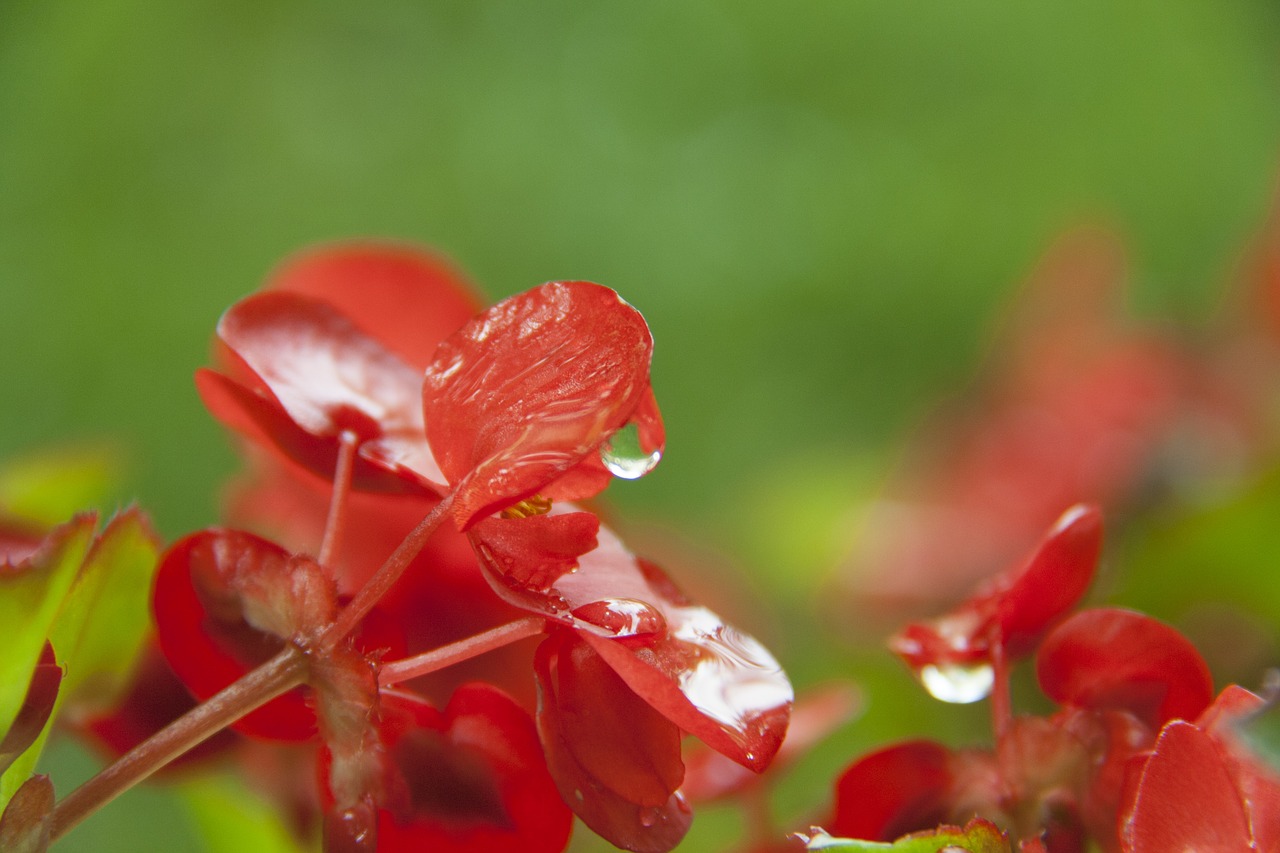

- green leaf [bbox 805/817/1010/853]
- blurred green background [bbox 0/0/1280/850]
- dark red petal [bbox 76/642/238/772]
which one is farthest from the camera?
blurred green background [bbox 0/0/1280/850]

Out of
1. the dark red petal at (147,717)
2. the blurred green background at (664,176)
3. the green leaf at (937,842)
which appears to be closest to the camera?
the green leaf at (937,842)

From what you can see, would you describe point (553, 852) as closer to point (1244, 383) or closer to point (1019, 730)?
point (1019, 730)

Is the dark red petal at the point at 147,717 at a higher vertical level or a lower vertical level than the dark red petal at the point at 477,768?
lower

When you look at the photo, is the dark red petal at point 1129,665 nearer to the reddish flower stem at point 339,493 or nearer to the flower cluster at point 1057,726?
the flower cluster at point 1057,726

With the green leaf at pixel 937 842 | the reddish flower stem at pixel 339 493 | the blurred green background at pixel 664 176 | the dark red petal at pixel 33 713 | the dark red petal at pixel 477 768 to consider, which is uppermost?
the reddish flower stem at pixel 339 493

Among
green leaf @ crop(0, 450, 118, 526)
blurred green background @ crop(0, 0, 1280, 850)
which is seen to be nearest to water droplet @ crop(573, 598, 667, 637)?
green leaf @ crop(0, 450, 118, 526)

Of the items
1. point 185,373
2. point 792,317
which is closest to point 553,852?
point 185,373

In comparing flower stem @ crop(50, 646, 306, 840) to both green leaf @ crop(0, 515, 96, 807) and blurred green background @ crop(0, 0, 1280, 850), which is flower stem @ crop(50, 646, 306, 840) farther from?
blurred green background @ crop(0, 0, 1280, 850)

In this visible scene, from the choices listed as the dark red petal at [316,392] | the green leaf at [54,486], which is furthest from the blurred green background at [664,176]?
the dark red petal at [316,392]
